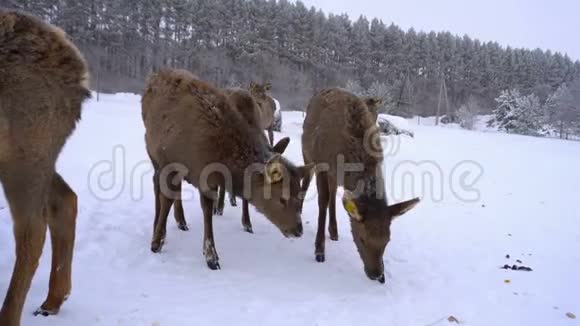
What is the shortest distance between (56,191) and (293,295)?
7.93 feet

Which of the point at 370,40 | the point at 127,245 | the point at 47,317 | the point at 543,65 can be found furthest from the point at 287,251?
the point at 543,65

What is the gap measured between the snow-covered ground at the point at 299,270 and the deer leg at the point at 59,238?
139mm

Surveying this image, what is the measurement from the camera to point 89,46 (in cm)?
4319

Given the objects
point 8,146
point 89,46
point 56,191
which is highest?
point 89,46

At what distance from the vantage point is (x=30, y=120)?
7.50 feet

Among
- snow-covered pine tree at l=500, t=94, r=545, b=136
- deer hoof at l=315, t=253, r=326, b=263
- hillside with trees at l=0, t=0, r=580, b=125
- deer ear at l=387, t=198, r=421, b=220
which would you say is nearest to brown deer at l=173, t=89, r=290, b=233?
deer hoof at l=315, t=253, r=326, b=263

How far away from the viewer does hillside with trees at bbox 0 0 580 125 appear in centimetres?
4489

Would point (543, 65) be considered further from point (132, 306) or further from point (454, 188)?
point (132, 306)

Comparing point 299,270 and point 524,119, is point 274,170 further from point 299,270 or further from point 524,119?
point 524,119

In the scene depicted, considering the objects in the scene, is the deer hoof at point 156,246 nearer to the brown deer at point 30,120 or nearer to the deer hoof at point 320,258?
the deer hoof at point 320,258

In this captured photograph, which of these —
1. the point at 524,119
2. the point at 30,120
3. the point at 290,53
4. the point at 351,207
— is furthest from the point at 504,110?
the point at 30,120

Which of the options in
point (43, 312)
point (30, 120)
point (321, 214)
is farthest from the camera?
point (321, 214)

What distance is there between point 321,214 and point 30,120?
375 centimetres

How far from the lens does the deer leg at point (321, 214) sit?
496 centimetres
